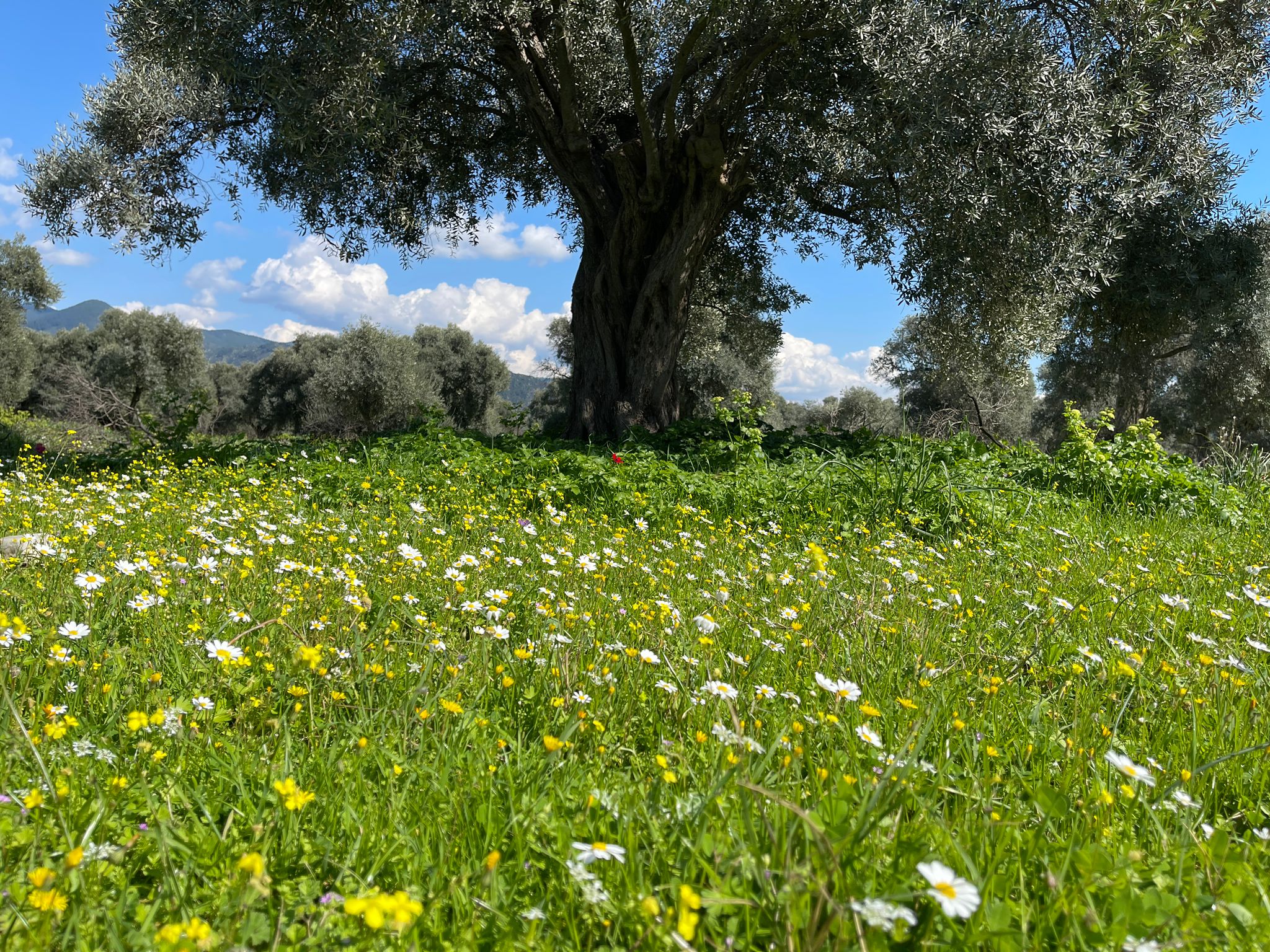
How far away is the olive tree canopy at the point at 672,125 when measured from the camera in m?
8.82

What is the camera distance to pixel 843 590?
13.6ft

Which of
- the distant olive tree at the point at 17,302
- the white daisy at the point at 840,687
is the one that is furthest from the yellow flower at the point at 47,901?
the distant olive tree at the point at 17,302

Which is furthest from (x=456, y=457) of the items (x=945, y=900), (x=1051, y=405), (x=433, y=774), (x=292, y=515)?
(x=1051, y=405)

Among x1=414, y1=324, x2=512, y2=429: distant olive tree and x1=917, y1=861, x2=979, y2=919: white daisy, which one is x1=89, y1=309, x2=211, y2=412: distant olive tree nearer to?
x1=414, y1=324, x2=512, y2=429: distant olive tree

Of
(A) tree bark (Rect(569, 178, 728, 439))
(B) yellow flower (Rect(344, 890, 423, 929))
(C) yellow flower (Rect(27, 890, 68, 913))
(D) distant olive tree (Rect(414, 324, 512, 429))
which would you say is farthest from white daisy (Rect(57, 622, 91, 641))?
(D) distant olive tree (Rect(414, 324, 512, 429))

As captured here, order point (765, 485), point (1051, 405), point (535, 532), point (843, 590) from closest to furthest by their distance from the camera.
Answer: point (843, 590) → point (535, 532) → point (765, 485) → point (1051, 405)

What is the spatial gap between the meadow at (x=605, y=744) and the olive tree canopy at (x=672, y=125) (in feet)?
19.1

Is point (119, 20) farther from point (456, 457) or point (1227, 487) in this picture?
point (1227, 487)

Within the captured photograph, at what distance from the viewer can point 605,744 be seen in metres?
2.27

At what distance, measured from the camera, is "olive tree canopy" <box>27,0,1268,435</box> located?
8820 mm

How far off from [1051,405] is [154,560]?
94.8 feet

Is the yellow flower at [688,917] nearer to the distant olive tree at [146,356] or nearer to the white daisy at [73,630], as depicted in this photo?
the white daisy at [73,630]

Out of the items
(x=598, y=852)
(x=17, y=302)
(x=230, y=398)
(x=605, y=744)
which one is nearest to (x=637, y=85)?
(x=605, y=744)

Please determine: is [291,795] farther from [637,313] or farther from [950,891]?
[637,313]
